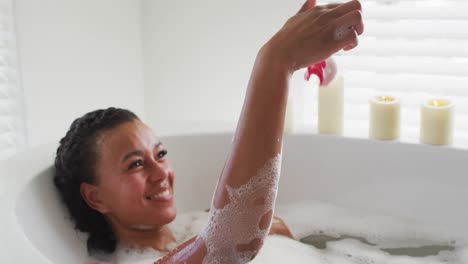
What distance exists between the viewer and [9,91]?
217 centimetres

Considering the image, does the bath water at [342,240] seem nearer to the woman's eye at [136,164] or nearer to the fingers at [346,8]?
the woman's eye at [136,164]

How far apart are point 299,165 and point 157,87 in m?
1.03

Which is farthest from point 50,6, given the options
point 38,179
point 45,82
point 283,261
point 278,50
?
point 278,50

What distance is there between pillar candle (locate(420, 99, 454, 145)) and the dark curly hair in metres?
0.74

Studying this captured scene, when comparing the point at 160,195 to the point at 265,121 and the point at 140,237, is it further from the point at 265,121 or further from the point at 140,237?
the point at 265,121

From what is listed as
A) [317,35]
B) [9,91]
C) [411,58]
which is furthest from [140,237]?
[411,58]

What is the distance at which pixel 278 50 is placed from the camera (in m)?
1.05

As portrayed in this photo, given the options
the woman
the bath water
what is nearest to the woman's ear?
the woman

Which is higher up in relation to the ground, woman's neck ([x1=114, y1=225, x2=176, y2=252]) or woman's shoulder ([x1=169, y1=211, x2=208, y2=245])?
woman's neck ([x1=114, y1=225, x2=176, y2=252])

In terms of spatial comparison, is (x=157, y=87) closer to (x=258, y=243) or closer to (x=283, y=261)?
(x=283, y=261)

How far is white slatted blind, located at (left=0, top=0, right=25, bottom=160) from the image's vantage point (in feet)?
7.00

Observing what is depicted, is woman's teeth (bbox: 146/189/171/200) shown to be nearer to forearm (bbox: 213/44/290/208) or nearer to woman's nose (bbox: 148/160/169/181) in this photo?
woman's nose (bbox: 148/160/169/181)

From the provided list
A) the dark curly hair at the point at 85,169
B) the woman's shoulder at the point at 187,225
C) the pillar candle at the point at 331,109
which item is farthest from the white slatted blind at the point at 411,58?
the dark curly hair at the point at 85,169

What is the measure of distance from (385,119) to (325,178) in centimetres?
23
